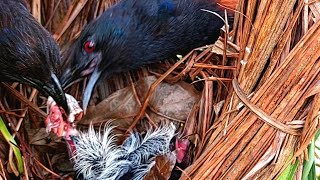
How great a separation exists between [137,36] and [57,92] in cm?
26

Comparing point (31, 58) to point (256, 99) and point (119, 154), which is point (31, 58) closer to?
point (119, 154)

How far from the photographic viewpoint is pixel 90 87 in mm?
1385

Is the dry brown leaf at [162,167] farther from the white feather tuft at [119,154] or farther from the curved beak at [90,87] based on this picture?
the curved beak at [90,87]

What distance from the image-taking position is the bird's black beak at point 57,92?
1279 millimetres

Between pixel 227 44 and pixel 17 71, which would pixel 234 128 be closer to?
pixel 227 44

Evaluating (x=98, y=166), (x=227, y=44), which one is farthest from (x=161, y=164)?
(x=227, y=44)

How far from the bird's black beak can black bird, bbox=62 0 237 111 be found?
0.09m

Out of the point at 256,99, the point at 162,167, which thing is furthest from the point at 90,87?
the point at 256,99

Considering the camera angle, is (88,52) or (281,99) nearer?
(281,99)

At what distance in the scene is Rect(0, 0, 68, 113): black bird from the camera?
127 cm

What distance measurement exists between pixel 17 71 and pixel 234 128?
0.48 metres

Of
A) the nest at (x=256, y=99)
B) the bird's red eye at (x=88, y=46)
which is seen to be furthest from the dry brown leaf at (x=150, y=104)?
the bird's red eye at (x=88, y=46)

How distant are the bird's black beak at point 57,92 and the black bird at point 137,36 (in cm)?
9

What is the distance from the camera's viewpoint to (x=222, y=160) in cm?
112
